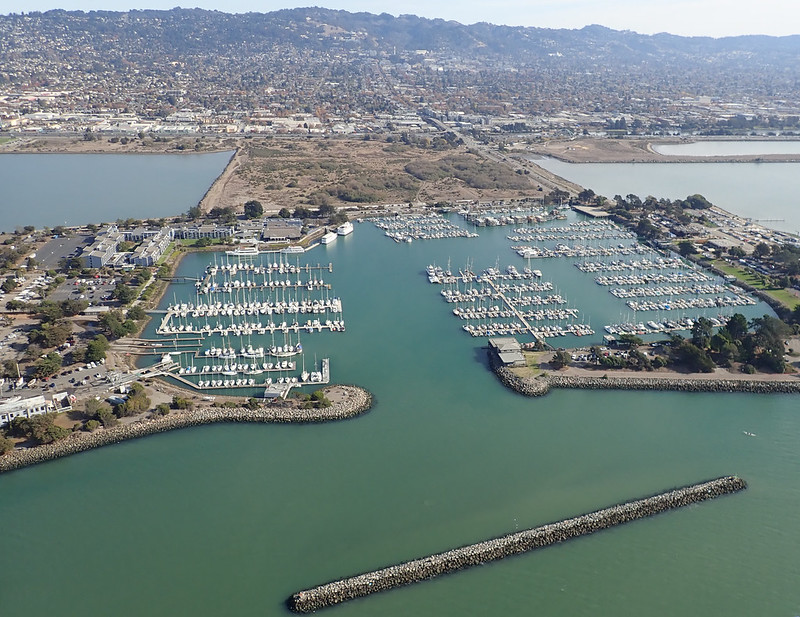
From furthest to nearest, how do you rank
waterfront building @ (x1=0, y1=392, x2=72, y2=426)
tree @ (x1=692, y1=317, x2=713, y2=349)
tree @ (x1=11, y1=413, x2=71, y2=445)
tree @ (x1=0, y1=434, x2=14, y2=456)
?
1. tree @ (x1=692, y1=317, x2=713, y2=349)
2. waterfront building @ (x1=0, y1=392, x2=72, y2=426)
3. tree @ (x1=11, y1=413, x2=71, y2=445)
4. tree @ (x1=0, y1=434, x2=14, y2=456)

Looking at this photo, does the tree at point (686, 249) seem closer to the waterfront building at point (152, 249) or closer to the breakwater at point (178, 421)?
the breakwater at point (178, 421)

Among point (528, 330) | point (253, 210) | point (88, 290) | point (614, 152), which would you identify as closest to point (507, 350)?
point (528, 330)

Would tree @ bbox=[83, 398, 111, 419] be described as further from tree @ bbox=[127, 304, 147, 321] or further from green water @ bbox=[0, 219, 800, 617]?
tree @ bbox=[127, 304, 147, 321]

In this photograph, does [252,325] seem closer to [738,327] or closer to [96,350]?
[96,350]

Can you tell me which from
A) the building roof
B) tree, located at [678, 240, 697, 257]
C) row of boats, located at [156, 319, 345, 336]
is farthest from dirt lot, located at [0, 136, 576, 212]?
the building roof

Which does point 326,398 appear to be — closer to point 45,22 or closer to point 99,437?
point 99,437

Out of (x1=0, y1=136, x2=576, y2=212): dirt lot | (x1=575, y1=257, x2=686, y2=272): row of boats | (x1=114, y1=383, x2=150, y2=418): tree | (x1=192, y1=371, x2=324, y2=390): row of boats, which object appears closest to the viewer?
(x1=114, y1=383, x2=150, y2=418): tree

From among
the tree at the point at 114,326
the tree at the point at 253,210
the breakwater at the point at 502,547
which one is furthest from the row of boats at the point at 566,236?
the tree at the point at 114,326
